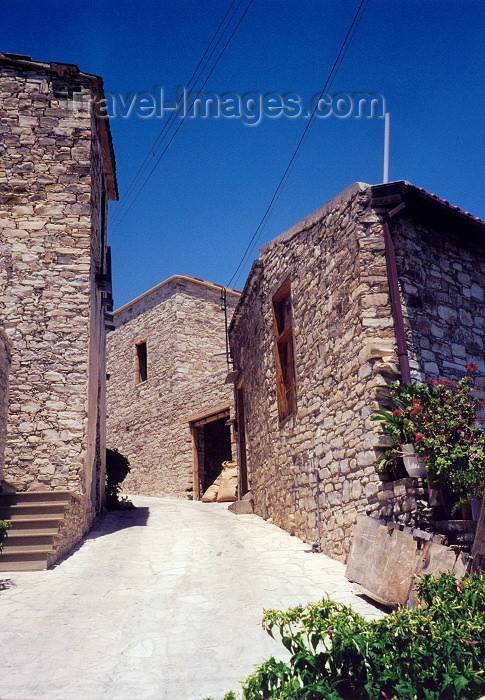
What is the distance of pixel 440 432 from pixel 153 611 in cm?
291

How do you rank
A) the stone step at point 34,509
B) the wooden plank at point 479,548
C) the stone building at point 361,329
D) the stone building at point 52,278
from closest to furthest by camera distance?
the wooden plank at point 479,548
the stone building at point 361,329
the stone step at point 34,509
the stone building at point 52,278

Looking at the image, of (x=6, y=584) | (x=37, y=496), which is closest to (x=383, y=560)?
(x=6, y=584)

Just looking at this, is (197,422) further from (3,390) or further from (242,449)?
(3,390)

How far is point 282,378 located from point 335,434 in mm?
2282

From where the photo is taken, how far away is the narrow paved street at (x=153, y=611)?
3.13 meters

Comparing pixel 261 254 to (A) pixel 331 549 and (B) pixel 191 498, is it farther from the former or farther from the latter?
(B) pixel 191 498

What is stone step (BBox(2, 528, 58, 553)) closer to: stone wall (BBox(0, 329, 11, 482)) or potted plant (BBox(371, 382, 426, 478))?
stone wall (BBox(0, 329, 11, 482))

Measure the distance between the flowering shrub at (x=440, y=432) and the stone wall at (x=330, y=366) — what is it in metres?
0.28

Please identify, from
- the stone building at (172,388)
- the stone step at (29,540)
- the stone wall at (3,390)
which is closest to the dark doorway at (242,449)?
the stone building at (172,388)

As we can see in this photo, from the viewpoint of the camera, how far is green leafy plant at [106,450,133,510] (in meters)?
11.6

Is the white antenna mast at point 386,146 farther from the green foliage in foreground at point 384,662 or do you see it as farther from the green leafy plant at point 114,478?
the green leafy plant at point 114,478

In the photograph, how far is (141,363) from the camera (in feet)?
65.2

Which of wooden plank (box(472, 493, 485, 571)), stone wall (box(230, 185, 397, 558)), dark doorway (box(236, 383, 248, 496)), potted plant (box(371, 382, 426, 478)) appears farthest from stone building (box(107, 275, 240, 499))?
wooden plank (box(472, 493, 485, 571))

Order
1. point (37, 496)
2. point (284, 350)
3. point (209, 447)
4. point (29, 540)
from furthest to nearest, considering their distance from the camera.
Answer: point (209, 447) < point (284, 350) < point (37, 496) < point (29, 540)
